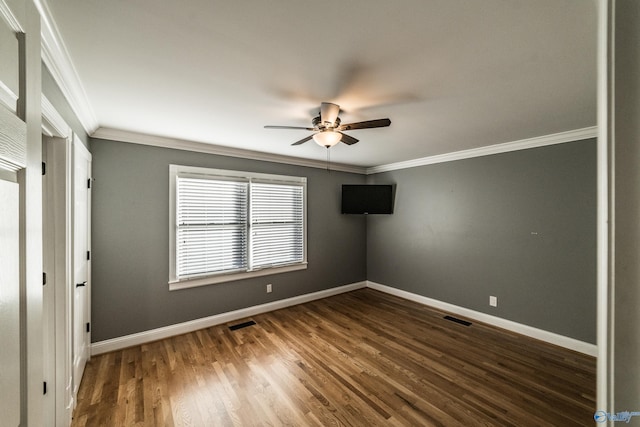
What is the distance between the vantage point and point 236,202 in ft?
11.9

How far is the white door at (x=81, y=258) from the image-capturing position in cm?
199

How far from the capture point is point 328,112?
2047 millimetres

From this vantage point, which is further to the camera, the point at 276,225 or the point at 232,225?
the point at 276,225

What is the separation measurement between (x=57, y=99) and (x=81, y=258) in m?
1.37

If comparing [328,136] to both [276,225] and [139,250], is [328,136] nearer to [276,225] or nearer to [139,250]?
[276,225]

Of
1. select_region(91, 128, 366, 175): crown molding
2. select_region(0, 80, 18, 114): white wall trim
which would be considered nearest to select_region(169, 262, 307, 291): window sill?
select_region(91, 128, 366, 175): crown molding

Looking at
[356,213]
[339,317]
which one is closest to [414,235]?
[356,213]

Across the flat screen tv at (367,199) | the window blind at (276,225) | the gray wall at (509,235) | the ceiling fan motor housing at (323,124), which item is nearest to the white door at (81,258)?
the window blind at (276,225)

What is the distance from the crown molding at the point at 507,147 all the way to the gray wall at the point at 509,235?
0.24 feet

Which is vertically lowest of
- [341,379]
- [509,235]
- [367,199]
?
[341,379]

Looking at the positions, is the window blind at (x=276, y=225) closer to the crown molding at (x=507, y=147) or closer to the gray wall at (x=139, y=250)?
the gray wall at (x=139, y=250)

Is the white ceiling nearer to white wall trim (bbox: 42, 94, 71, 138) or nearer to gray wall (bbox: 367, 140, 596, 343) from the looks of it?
white wall trim (bbox: 42, 94, 71, 138)

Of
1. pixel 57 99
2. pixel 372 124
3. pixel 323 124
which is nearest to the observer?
pixel 57 99

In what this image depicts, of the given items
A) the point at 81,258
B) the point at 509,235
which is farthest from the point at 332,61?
the point at 509,235
